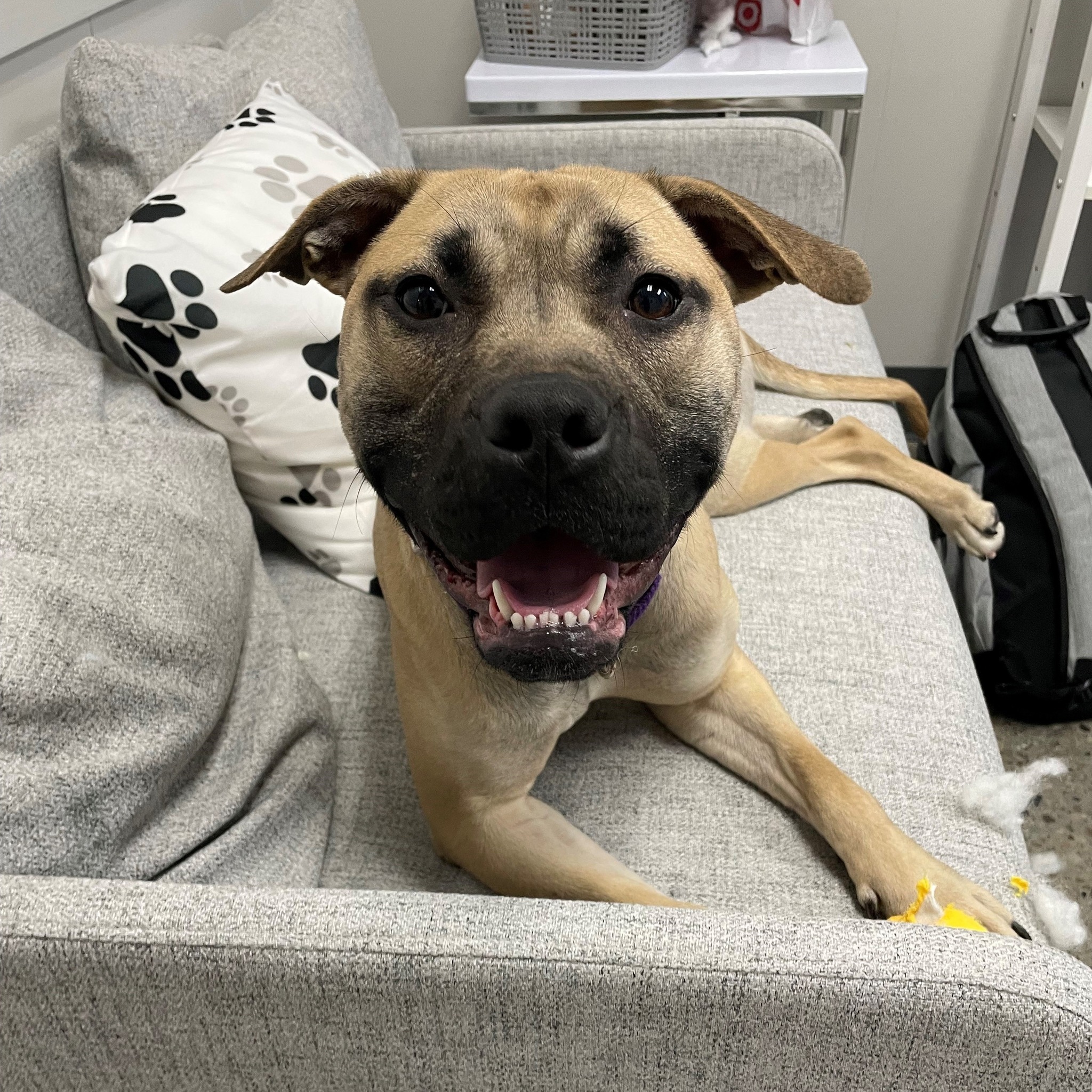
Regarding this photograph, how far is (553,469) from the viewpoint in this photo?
80 cm

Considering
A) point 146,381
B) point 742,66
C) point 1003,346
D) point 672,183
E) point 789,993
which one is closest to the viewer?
point 789,993

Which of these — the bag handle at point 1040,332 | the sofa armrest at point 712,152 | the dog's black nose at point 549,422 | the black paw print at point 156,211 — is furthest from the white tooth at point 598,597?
the bag handle at point 1040,332

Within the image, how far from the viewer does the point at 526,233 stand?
98 centimetres

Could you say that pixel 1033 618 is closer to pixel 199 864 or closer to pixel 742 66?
pixel 742 66

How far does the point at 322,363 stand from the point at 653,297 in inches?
26.7

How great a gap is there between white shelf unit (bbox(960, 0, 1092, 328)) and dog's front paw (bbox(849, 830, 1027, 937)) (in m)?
1.78

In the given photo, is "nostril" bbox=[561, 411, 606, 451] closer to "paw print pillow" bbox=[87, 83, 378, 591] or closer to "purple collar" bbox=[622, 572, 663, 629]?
"purple collar" bbox=[622, 572, 663, 629]

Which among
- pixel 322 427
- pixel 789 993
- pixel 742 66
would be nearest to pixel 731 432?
pixel 789 993

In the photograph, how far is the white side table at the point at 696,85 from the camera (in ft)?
7.50

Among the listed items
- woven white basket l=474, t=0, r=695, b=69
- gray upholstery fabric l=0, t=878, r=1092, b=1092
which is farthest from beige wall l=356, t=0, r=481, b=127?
gray upholstery fabric l=0, t=878, r=1092, b=1092

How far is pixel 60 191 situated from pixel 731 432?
1.15 m

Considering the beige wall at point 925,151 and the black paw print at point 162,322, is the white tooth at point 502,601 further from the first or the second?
the beige wall at point 925,151

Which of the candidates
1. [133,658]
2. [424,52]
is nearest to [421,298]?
[133,658]

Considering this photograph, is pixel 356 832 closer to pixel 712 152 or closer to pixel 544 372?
pixel 544 372
